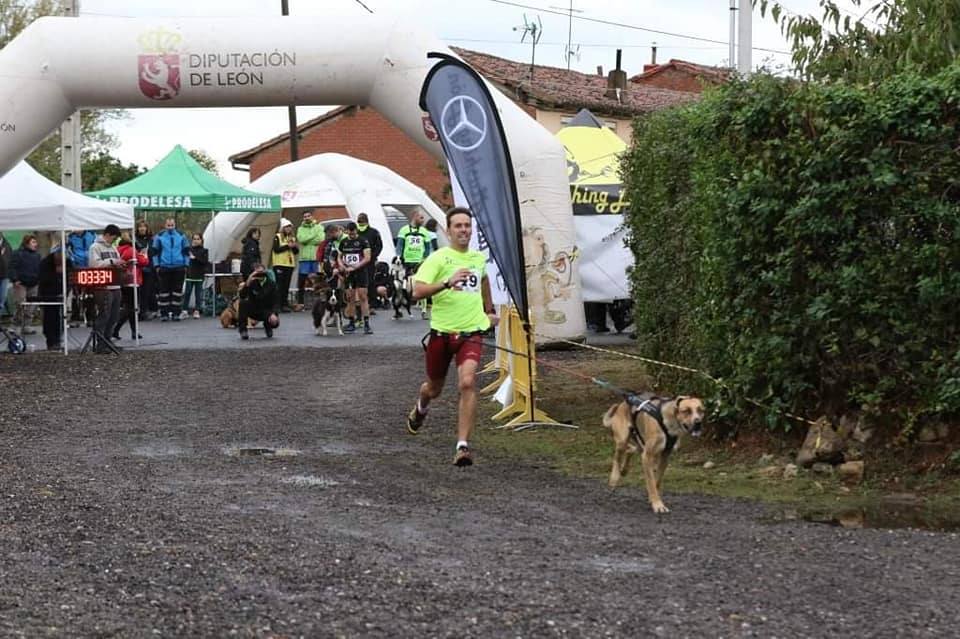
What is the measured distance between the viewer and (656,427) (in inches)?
366

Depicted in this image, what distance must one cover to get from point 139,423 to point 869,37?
24.3ft

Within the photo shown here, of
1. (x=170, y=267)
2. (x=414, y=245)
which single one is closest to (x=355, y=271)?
(x=414, y=245)

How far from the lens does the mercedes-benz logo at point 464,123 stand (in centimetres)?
1341

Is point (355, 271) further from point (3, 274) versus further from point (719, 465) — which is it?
point (719, 465)

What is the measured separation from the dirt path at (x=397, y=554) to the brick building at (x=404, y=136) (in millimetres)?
43252

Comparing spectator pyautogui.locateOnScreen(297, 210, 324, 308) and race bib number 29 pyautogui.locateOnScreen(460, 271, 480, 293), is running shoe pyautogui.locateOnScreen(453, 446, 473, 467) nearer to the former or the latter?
race bib number 29 pyautogui.locateOnScreen(460, 271, 480, 293)

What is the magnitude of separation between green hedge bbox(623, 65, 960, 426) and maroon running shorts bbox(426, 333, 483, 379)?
65.9 inches

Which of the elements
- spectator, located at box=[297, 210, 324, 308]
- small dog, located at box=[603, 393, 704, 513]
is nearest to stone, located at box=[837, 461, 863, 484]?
small dog, located at box=[603, 393, 704, 513]

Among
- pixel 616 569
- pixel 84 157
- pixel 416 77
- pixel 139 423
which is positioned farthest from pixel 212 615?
pixel 84 157

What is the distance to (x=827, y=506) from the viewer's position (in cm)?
930

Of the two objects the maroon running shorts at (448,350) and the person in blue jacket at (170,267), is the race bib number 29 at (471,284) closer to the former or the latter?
the maroon running shorts at (448,350)

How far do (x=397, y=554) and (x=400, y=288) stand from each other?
72.2 ft

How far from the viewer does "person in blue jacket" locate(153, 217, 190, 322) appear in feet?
A: 97.8

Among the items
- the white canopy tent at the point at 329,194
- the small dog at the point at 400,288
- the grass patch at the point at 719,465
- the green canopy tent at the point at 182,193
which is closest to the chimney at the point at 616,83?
the white canopy tent at the point at 329,194
